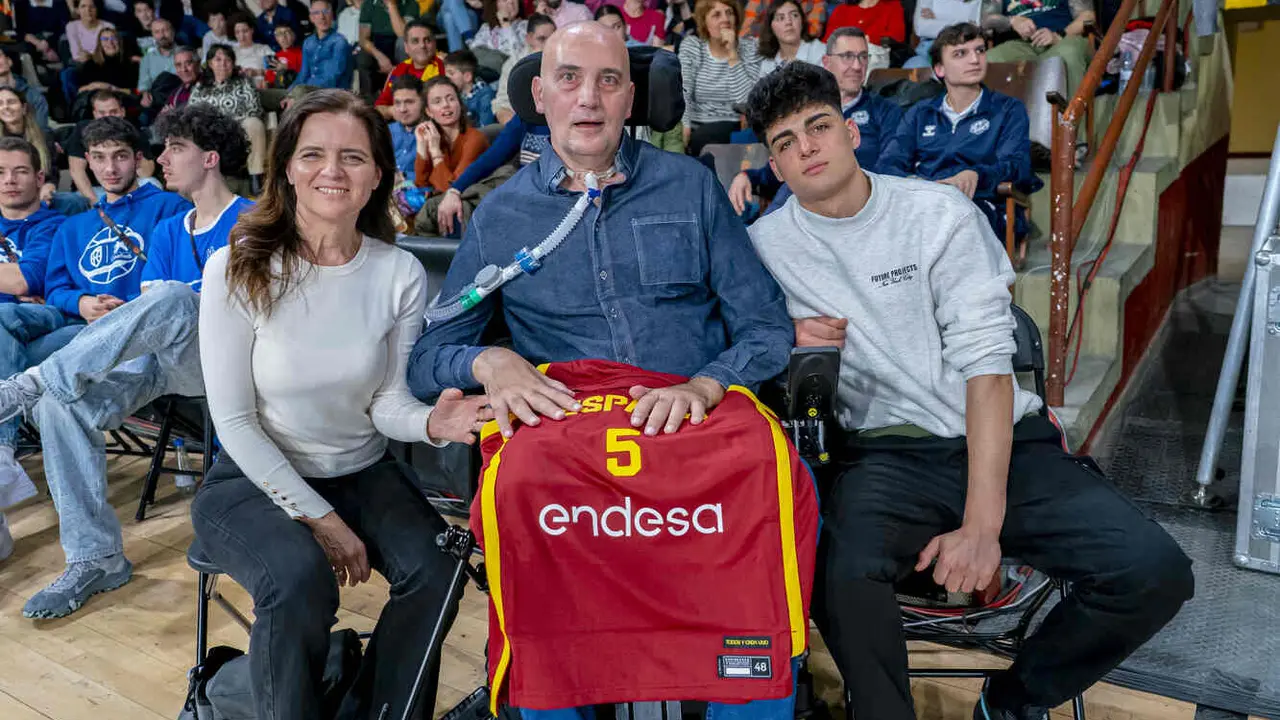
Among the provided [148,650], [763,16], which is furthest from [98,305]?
[763,16]

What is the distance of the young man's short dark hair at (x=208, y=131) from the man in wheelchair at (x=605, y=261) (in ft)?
4.71

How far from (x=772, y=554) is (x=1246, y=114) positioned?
9727 millimetres

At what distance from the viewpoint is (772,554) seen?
5.35 feet

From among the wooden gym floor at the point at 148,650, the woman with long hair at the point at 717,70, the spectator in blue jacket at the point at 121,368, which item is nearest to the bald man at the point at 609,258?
the wooden gym floor at the point at 148,650

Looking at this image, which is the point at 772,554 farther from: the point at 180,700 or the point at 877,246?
the point at 180,700

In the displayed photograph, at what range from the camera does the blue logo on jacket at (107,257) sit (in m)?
3.48

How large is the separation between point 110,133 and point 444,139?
1.70m

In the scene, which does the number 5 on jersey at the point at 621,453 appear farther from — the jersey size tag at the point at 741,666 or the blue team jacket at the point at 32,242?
the blue team jacket at the point at 32,242

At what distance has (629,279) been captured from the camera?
207 cm

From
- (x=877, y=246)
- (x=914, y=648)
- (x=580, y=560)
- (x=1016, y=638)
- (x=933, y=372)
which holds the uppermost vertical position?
(x=877, y=246)

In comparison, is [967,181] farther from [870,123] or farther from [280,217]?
[280,217]

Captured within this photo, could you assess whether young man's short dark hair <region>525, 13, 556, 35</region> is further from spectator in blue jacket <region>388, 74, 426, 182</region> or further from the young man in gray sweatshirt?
the young man in gray sweatshirt

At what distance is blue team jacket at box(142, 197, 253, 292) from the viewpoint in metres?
3.18

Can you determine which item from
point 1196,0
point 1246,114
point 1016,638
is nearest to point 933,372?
point 1016,638
